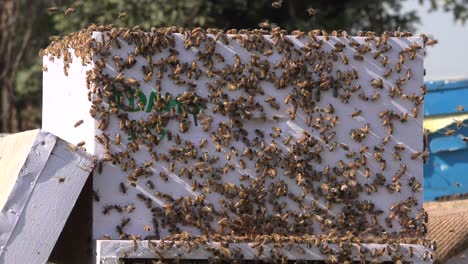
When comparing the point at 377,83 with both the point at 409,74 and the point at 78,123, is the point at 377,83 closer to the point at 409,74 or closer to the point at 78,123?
the point at 409,74

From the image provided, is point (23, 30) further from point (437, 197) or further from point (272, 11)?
point (437, 197)

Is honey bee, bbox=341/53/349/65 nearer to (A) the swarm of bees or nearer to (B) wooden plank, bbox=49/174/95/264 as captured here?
(A) the swarm of bees

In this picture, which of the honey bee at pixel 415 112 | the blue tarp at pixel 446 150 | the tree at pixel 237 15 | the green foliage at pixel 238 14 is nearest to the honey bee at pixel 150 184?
the honey bee at pixel 415 112

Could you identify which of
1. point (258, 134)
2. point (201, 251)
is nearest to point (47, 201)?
point (201, 251)

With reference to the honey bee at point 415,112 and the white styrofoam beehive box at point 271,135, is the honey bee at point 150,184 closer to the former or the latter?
the white styrofoam beehive box at point 271,135

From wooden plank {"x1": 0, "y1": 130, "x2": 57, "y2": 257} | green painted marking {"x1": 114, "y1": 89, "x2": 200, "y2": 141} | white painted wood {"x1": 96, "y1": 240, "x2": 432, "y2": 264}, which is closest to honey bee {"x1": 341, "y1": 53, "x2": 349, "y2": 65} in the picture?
green painted marking {"x1": 114, "y1": 89, "x2": 200, "y2": 141}
